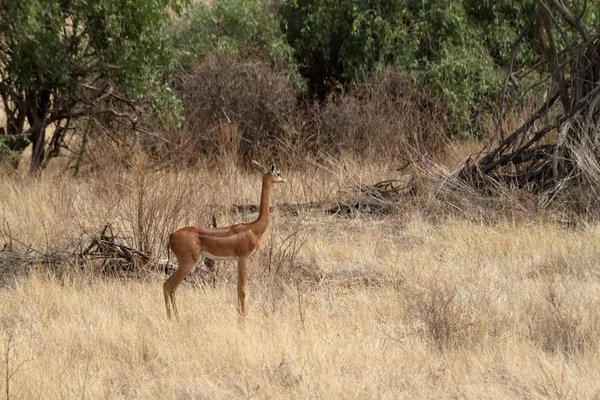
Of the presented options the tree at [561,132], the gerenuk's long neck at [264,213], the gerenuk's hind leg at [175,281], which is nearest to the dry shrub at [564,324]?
the gerenuk's long neck at [264,213]

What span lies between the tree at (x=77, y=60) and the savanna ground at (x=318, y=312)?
2347 mm

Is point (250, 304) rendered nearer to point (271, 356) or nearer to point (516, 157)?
point (271, 356)

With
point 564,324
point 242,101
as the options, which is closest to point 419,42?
point 242,101

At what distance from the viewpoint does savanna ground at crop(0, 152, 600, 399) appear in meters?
5.27

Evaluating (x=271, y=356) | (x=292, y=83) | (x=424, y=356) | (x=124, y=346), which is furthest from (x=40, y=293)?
(x=292, y=83)

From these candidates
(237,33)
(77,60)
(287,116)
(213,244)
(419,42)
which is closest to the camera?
(213,244)

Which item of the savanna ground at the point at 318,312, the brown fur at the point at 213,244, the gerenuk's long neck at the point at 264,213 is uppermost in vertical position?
the gerenuk's long neck at the point at 264,213

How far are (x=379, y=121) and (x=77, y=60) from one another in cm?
437

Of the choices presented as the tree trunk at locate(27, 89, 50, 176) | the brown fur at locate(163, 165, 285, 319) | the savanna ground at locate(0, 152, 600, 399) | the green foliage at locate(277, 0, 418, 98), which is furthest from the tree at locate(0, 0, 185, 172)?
the brown fur at locate(163, 165, 285, 319)

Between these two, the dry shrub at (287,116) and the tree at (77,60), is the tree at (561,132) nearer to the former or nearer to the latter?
the dry shrub at (287,116)

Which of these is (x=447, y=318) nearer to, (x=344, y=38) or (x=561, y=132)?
(x=561, y=132)

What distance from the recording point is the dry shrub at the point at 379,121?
13656 millimetres

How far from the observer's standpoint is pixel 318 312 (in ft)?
21.8

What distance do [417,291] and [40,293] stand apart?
2.84 metres
